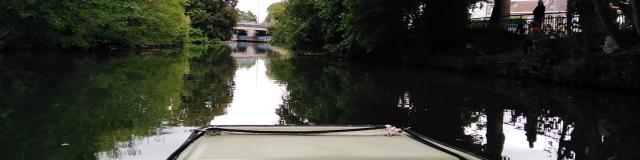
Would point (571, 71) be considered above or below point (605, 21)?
below

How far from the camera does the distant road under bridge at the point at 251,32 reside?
480 feet

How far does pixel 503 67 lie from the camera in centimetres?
2259

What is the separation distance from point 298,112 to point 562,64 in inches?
392

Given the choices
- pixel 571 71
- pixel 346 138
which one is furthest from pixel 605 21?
pixel 346 138

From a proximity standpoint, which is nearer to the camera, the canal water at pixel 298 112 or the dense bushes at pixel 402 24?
the canal water at pixel 298 112

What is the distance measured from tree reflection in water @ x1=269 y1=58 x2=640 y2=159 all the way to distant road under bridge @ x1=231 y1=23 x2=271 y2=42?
12828 cm

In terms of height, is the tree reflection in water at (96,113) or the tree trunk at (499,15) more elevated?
the tree trunk at (499,15)

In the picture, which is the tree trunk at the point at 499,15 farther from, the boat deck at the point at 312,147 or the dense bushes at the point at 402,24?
the boat deck at the point at 312,147

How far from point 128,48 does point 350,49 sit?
24198 millimetres

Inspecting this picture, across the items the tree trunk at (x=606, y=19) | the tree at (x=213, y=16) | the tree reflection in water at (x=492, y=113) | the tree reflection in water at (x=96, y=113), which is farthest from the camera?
the tree at (x=213, y=16)

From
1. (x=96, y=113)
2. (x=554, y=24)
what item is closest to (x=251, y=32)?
(x=554, y=24)

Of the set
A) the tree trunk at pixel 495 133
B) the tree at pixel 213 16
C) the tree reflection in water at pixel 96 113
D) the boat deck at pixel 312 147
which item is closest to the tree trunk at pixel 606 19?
the tree trunk at pixel 495 133

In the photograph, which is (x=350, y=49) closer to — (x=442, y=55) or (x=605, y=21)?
(x=442, y=55)

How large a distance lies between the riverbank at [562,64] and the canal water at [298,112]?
1.79ft
